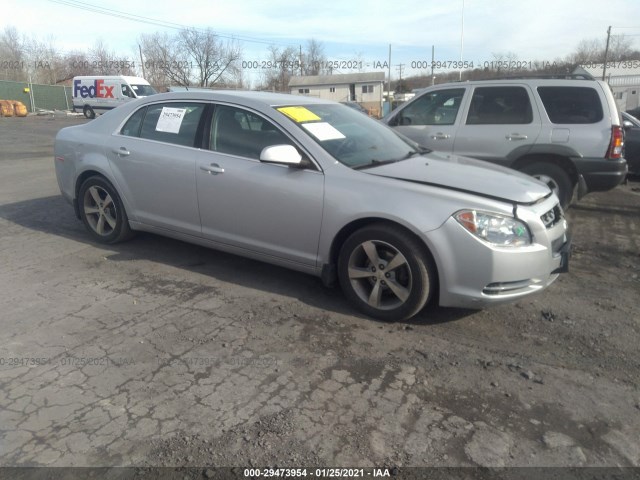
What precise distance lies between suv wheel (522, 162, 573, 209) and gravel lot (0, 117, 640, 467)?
184 centimetres

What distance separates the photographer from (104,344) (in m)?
3.44

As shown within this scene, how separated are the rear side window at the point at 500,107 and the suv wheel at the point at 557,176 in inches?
24.8

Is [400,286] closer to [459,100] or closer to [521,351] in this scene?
[521,351]

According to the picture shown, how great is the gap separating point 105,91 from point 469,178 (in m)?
34.1

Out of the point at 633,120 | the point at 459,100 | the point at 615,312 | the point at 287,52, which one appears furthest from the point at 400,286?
the point at 287,52

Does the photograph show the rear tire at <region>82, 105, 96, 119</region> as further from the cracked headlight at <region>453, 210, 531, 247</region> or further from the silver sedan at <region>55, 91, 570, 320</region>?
the cracked headlight at <region>453, 210, 531, 247</region>

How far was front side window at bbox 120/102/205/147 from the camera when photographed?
4727 millimetres

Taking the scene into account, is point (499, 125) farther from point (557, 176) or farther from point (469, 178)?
point (469, 178)

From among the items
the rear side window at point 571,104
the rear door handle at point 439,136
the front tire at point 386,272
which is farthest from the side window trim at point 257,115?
the rear side window at point 571,104

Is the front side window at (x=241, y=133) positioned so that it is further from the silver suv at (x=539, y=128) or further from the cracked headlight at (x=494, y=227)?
A: the silver suv at (x=539, y=128)

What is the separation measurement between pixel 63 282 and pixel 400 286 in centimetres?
303

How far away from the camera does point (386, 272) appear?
3.74 metres

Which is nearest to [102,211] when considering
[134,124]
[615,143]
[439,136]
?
[134,124]

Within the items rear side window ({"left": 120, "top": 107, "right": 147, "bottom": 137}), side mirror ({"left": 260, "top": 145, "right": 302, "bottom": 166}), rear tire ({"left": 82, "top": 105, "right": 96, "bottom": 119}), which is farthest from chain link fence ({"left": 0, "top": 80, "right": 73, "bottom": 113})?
side mirror ({"left": 260, "top": 145, "right": 302, "bottom": 166})
